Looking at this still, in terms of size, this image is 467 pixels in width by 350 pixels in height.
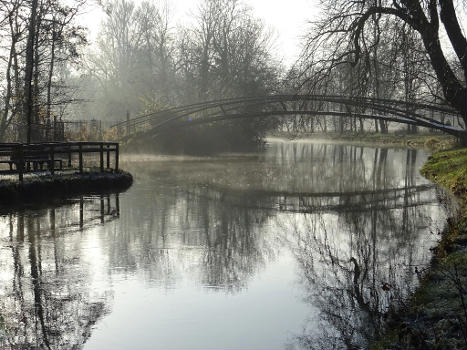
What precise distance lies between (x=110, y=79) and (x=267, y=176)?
35.6m

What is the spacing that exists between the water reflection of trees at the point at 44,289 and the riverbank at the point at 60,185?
2.63 m

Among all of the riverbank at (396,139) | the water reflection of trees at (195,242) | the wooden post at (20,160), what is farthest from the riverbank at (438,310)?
the riverbank at (396,139)

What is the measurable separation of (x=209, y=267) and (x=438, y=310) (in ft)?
14.1

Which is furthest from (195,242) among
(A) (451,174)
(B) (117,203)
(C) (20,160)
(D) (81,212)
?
(A) (451,174)

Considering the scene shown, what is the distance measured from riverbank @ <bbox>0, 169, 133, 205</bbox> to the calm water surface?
3.39ft

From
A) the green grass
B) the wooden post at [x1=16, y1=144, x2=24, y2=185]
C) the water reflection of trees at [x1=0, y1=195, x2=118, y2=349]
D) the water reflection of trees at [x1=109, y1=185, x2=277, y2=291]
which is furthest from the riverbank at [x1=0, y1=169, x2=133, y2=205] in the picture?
the green grass

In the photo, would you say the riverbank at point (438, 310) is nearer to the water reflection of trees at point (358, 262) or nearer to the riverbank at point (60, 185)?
the water reflection of trees at point (358, 262)

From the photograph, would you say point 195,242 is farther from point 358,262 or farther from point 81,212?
point 81,212

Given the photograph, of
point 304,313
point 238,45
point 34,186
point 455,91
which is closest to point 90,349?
point 304,313

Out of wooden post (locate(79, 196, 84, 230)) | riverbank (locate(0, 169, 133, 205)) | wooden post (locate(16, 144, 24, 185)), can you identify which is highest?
wooden post (locate(16, 144, 24, 185))

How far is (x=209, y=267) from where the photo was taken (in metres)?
10.3

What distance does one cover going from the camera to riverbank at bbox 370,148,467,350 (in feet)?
20.0

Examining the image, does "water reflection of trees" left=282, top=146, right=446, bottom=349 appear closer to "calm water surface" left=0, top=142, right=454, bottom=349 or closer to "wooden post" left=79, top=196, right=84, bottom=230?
"calm water surface" left=0, top=142, right=454, bottom=349

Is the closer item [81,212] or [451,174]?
[81,212]
